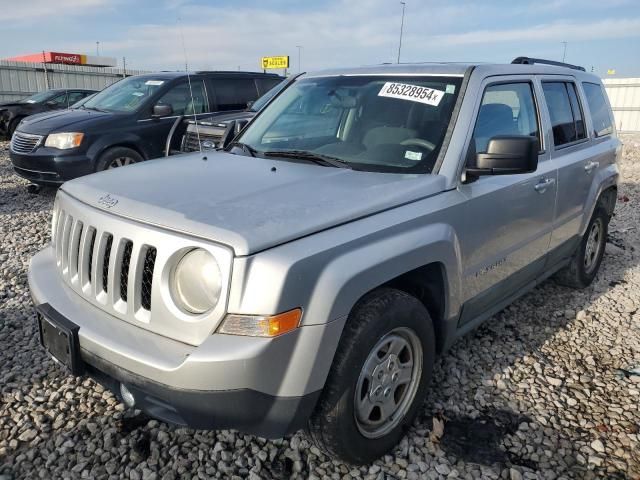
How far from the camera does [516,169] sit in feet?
8.73

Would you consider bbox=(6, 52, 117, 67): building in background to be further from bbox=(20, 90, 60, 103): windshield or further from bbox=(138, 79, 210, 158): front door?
bbox=(138, 79, 210, 158): front door

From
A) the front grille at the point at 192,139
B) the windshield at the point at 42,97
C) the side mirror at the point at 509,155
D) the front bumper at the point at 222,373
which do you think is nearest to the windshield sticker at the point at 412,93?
the side mirror at the point at 509,155

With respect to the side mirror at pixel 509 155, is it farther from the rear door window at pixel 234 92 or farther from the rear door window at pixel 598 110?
the rear door window at pixel 234 92

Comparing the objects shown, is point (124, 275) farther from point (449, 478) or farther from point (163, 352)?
point (449, 478)

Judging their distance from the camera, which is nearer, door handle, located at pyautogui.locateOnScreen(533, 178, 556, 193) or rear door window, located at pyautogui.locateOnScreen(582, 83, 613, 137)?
door handle, located at pyautogui.locateOnScreen(533, 178, 556, 193)

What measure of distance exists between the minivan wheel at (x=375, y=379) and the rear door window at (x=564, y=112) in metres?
2.05

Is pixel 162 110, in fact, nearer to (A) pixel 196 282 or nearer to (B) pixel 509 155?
(B) pixel 509 155

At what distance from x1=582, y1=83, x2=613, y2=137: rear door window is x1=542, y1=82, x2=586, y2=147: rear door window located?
30 centimetres

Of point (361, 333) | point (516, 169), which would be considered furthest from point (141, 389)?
point (516, 169)

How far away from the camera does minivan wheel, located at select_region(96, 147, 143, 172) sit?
7.21 metres

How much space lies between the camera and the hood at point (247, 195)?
203cm

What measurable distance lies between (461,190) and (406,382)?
1017mm

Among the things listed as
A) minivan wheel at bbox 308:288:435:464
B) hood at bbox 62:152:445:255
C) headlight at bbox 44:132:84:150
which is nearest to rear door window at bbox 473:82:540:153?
hood at bbox 62:152:445:255

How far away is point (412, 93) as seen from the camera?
3.08 m
